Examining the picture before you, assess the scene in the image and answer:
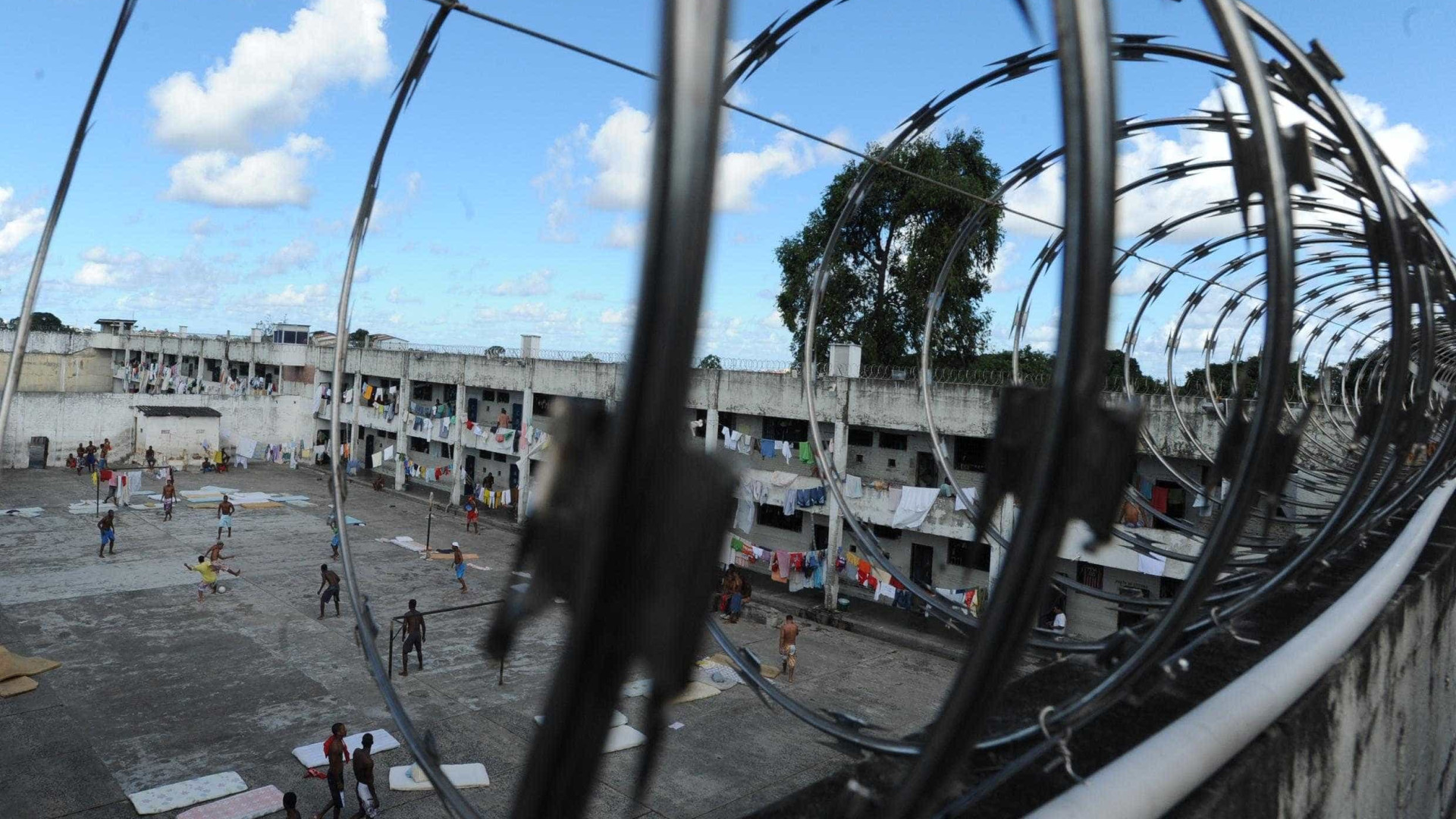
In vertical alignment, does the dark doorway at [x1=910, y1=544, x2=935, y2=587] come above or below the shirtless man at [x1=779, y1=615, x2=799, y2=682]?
above

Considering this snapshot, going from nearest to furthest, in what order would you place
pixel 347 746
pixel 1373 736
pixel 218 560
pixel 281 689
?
pixel 1373 736
pixel 347 746
pixel 281 689
pixel 218 560

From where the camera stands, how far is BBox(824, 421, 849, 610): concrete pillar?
734 inches

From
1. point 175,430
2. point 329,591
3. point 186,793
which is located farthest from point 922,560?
point 175,430

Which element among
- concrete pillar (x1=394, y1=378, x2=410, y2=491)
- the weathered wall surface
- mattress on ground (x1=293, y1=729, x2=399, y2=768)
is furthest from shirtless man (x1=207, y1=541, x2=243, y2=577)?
the weathered wall surface

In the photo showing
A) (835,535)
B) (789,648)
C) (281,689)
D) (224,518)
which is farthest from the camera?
(224,518)

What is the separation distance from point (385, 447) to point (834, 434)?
55.4 feet

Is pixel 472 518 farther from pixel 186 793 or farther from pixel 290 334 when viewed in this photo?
pixel 290 334

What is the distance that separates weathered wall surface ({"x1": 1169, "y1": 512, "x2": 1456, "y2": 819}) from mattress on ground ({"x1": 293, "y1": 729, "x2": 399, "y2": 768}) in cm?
881

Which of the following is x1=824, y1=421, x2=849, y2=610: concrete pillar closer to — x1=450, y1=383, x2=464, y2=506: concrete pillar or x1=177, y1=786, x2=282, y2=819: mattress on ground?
x1=177, y1=786, x2=282, y2=819: mattress on ground

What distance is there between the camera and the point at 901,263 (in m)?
23.8

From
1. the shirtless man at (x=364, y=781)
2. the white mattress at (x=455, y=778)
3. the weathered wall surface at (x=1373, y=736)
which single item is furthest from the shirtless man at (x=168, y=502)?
the weathered wall surface at (x=1373, y=736)

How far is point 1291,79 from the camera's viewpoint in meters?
3.06

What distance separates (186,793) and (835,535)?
1231 centimetres

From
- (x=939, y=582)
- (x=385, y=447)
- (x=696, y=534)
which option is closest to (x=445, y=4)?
(x=696, y=534)
